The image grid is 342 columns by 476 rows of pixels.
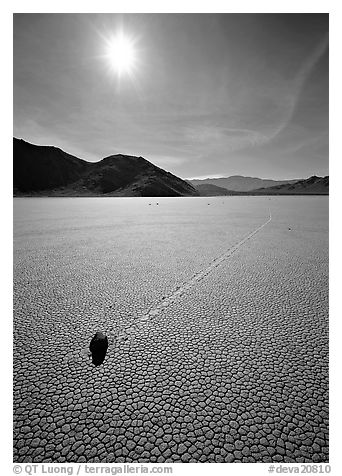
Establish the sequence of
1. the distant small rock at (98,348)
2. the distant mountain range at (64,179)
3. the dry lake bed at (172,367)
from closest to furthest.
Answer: the dry lake bed at (172,367), the distant small rock at (98,348), the distant mountain range at (64,179)

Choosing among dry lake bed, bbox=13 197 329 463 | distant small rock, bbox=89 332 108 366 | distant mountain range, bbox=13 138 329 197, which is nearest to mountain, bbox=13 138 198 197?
distant mountain range, bbox=13 138 329 197

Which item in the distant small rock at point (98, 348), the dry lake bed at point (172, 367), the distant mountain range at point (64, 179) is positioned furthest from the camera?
the distant mountain range at point (64, 179)

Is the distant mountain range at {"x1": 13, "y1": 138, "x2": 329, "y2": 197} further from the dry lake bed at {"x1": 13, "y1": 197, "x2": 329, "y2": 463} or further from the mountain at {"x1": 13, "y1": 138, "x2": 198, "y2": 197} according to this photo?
the dry lake bed at {"x1": 13, "y1": 197, "x2": 329, "y2": 463}

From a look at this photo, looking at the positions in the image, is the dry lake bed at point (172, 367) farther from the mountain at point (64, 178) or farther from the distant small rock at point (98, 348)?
the mountain at point (64, 178)

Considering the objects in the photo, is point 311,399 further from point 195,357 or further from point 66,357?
point 66,357

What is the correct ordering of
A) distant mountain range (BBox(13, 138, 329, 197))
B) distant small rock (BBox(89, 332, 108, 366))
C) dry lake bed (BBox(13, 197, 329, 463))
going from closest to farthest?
dry lake bed (BBox(13, 197, 329, 463)) → distant small rock (BBox(89, 332, 108, 366)) → distant mountain range (BBox(13, 138, 329, 197))

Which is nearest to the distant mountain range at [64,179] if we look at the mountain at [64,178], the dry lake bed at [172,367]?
the mountain at [64,178]

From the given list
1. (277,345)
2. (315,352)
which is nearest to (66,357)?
(277,345)
